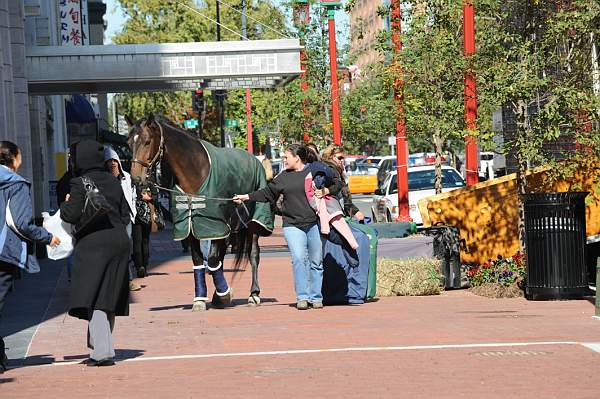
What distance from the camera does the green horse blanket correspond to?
15.7m

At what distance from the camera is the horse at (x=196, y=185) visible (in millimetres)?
15586

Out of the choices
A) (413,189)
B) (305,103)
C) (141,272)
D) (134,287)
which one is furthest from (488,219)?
(305,103)

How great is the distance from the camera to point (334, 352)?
38.1 ft

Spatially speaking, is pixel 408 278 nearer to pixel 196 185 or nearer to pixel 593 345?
pixel 196 185

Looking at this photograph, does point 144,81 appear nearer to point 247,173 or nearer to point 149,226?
point 149,226

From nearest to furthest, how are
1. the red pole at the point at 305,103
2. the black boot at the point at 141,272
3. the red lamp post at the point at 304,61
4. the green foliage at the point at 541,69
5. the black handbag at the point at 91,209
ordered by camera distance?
the black handbag at the point at 91,209, the green foliage at the point at 541,69, the black boot at the point at 141,272, the red lamp post at the point at 304,61, the red pole at the point at 305,103

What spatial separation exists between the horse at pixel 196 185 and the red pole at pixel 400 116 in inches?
317

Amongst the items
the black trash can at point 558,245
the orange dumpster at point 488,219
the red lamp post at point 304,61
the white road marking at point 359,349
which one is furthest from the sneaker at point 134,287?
the red lamp post at point 304,61

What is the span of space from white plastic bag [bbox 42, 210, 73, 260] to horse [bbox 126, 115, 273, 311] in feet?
13.3

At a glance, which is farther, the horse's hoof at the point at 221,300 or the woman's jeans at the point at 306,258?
the horse's hoof at the point at 221,300

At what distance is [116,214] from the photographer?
11.2 m

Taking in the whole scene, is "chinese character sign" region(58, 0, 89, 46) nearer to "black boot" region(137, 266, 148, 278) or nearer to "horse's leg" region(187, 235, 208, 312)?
"black boot" region(137, 266, 148, 278)

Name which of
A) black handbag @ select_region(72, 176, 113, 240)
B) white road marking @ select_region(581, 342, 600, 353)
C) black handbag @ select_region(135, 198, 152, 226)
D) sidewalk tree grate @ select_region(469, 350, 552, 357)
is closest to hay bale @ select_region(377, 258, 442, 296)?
black handbag @ select_region(135, 198, 152, 226)

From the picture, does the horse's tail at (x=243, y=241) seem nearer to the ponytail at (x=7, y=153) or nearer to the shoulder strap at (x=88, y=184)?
the shoulder strap at (x=88, y=184)
